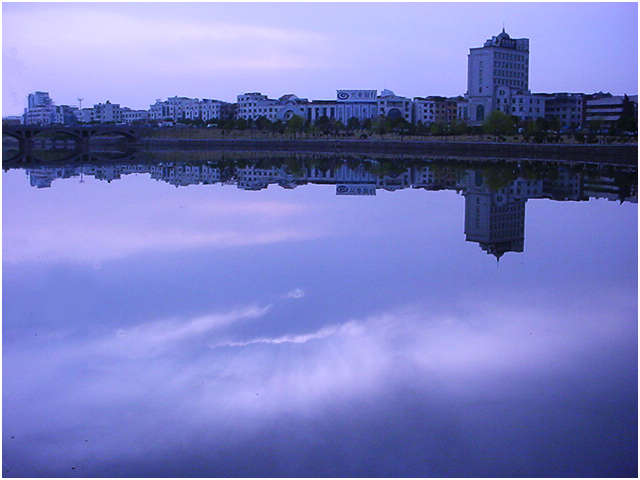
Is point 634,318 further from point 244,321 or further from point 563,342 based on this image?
point 244,321

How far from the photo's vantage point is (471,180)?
14242 millimetres

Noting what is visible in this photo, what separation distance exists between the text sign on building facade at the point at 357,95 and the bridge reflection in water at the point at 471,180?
2853 cm

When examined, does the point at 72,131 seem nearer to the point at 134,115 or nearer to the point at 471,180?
the point at 471,180

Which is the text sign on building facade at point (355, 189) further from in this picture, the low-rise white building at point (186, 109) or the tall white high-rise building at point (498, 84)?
the low-rise white building at point (186, 109)

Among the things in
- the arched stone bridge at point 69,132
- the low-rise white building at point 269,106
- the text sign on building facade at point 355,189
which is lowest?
the text sign on building facade at point 355,189

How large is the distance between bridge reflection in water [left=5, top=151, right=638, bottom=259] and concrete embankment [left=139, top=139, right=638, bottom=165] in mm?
2261

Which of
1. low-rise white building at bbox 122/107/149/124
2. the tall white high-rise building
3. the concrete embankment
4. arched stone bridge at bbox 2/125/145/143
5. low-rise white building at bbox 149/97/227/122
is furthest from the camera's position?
low-rise white building at bbox 122/107/149/124

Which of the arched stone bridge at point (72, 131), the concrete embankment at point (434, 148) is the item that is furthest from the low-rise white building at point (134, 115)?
the concrete embankment at point (434, 148)

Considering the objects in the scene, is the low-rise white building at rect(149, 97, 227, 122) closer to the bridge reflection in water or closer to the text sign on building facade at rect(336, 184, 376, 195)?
the bridge reflection in water

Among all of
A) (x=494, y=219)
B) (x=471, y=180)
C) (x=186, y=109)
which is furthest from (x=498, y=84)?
(x=494, y=219)

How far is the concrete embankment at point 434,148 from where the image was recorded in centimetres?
2186

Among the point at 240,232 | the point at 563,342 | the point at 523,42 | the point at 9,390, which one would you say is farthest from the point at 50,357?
the point at 523,42

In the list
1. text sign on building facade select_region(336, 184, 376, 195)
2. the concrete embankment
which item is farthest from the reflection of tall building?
the concrete embankment

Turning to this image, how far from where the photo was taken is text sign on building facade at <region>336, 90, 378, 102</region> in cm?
4816
